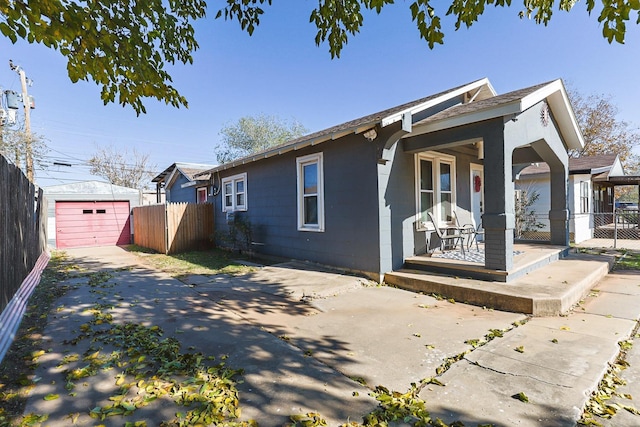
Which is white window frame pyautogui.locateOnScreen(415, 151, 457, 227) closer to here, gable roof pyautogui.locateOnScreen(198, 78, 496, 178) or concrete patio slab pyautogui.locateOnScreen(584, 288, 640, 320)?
gable roof pyautogui.locateOnScreen(198, 78, 496, 178)

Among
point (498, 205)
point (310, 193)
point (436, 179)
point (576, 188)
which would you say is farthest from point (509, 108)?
point (576, 188)

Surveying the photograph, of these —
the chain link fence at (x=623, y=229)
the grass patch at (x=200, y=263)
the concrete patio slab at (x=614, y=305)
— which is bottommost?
the concrete patio slab at (x=614, y=305)

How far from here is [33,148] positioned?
16391mm

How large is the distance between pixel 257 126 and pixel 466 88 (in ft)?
89.5

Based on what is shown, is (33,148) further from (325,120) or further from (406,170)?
(406,170)

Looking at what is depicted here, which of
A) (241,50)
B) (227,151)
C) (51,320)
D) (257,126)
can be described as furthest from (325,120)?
(51,320)

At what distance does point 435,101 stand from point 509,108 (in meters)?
1.91

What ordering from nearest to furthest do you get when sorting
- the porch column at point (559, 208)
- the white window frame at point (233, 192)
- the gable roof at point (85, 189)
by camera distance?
the porch column at point (559, 208), the white window frame at point (233, 192), the gable roof at point (85, 189)

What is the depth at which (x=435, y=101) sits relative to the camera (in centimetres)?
659

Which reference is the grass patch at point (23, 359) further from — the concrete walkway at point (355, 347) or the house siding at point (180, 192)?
the house siding at point (180, 192)

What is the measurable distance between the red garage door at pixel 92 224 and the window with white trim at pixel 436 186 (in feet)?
48.4

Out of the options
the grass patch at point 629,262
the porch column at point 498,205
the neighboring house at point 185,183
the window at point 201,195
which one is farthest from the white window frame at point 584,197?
the window at point 201,195

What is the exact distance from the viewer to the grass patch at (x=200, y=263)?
7.69m

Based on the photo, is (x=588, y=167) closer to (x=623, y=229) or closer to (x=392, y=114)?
(x=623, y=229)
